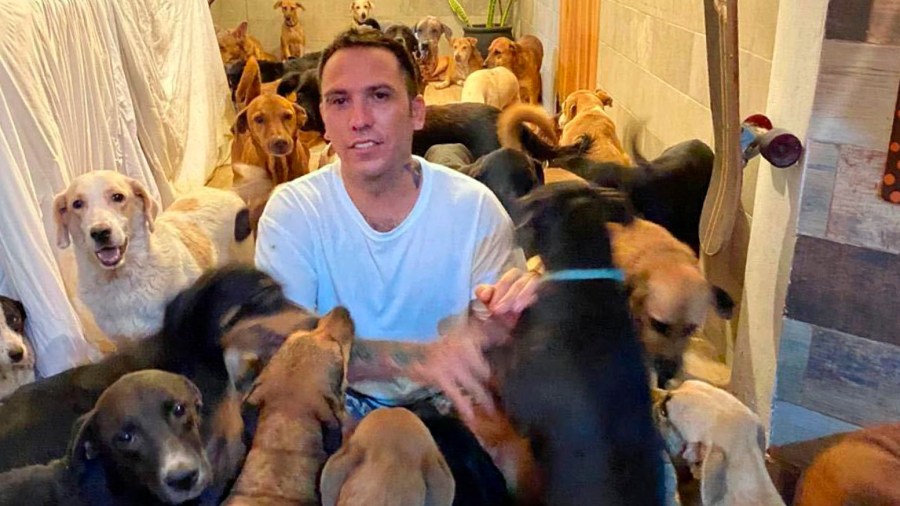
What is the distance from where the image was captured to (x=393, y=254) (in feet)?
6.30

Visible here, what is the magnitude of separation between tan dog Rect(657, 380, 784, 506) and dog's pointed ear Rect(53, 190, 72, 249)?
1966mm

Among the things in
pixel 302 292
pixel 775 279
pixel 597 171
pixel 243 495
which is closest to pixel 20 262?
pixel 302 292

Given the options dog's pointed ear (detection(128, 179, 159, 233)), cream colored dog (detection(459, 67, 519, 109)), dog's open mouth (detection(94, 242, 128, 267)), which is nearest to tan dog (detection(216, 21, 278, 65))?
cream colored dog (detection(459, 67, 519, 109))

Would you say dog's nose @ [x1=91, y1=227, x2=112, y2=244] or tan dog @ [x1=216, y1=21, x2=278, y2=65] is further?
tan dog @ [x1=216, y1=21, x2=278, y2=65]

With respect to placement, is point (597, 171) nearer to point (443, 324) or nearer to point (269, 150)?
point (443, 324)

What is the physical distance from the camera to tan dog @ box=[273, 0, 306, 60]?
793 cm

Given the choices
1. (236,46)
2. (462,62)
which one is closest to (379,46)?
(462,62)

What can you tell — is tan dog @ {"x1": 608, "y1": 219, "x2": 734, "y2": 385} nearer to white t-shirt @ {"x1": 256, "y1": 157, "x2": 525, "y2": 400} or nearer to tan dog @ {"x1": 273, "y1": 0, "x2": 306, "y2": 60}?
white t-shirt @ {"x1": 256, "y1": 157, "x2": 525, "y2": 400}

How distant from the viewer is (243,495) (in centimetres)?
139

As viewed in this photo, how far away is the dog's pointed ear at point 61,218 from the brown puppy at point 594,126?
6.02 feet

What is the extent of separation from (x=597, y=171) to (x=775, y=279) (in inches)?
37.7

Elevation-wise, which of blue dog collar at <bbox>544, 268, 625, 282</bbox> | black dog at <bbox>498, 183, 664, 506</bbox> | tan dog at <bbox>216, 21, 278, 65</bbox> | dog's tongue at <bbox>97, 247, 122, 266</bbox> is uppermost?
blue dog collar at <bbox>544, 268, 625, 282</bbox>

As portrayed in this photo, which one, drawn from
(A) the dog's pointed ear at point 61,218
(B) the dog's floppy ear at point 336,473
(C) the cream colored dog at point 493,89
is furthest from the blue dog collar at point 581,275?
(C) the cream colored dog at point 493,89

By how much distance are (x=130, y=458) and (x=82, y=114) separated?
2447mm
